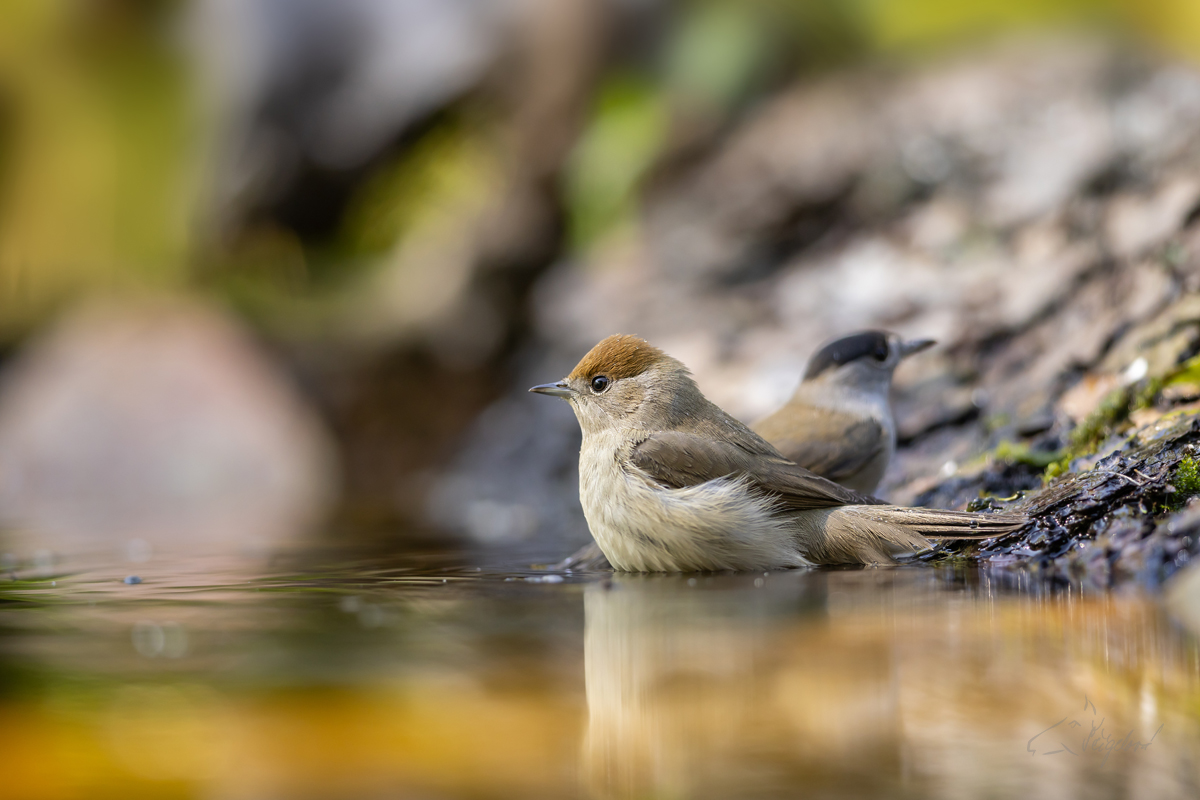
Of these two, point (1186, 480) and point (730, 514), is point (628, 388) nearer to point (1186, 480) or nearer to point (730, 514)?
point (730, 514)

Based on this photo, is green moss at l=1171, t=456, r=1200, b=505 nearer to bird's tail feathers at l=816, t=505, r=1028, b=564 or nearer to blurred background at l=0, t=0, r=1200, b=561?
bird's tail feathers at l=816, t=505, r=1028, b=564

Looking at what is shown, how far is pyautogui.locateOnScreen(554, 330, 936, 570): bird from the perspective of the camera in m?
5.23

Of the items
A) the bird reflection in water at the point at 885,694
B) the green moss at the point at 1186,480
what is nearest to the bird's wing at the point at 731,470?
the bird reflection in water at the point at 885,694

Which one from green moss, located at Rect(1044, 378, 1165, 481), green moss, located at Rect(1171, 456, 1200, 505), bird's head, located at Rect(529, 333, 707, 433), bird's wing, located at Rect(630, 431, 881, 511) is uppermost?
bird's head, located at Rect(529, 333, 707, 433)

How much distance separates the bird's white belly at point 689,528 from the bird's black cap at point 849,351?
1837 millimetres

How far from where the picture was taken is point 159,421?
13930 mm

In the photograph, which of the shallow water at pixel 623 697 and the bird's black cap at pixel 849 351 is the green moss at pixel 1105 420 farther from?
the shallow water at pixel 623 697

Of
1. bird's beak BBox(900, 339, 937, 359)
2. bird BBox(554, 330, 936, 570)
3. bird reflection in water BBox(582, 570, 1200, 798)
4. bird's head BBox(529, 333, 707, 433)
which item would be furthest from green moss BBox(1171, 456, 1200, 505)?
bird's beak BBox(900, 339, 937, 359)

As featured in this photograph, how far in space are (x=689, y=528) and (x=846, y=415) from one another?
1.72 metres

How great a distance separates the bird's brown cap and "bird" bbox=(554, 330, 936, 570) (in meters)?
0.80

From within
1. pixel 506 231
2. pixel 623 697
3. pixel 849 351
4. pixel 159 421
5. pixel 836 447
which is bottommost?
pixel 623 697

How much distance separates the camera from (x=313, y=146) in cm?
1295

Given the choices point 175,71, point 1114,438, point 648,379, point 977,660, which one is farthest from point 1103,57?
point 175,71

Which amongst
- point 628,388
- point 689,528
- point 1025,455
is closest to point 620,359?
point 628,388
